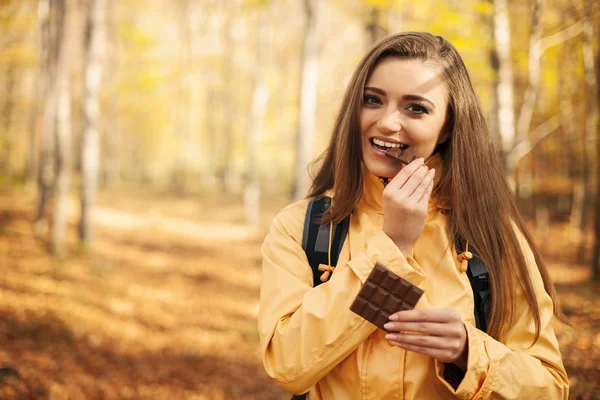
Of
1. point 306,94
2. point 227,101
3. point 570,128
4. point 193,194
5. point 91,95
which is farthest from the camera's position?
point 227,101

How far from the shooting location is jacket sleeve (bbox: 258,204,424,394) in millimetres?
1521

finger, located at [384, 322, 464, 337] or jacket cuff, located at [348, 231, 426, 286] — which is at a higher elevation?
jacket cuff, located at [348, 231, 426, 286]

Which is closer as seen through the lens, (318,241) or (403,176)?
(403,176)

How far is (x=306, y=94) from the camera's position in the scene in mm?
9680

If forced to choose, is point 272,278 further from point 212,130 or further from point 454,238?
point 212,130

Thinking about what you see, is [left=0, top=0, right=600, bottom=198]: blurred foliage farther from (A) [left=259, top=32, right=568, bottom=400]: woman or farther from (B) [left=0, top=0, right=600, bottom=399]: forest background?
(A) [left=259, top=32, right=568, bottom=400]: woman

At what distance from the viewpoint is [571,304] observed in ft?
22.9

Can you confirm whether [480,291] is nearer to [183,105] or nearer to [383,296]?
[383,296]

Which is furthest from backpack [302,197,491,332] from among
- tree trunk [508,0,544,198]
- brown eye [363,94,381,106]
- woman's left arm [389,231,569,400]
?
tree trunk [508,0,544,198]

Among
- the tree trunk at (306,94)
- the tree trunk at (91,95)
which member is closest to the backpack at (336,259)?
the tree trunk at (306,94)

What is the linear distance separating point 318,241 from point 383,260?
0.95 ft

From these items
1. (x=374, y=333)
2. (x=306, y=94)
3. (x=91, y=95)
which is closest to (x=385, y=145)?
(x=374, y=333)

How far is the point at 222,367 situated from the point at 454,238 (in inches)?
189

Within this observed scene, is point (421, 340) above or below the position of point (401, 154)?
below
